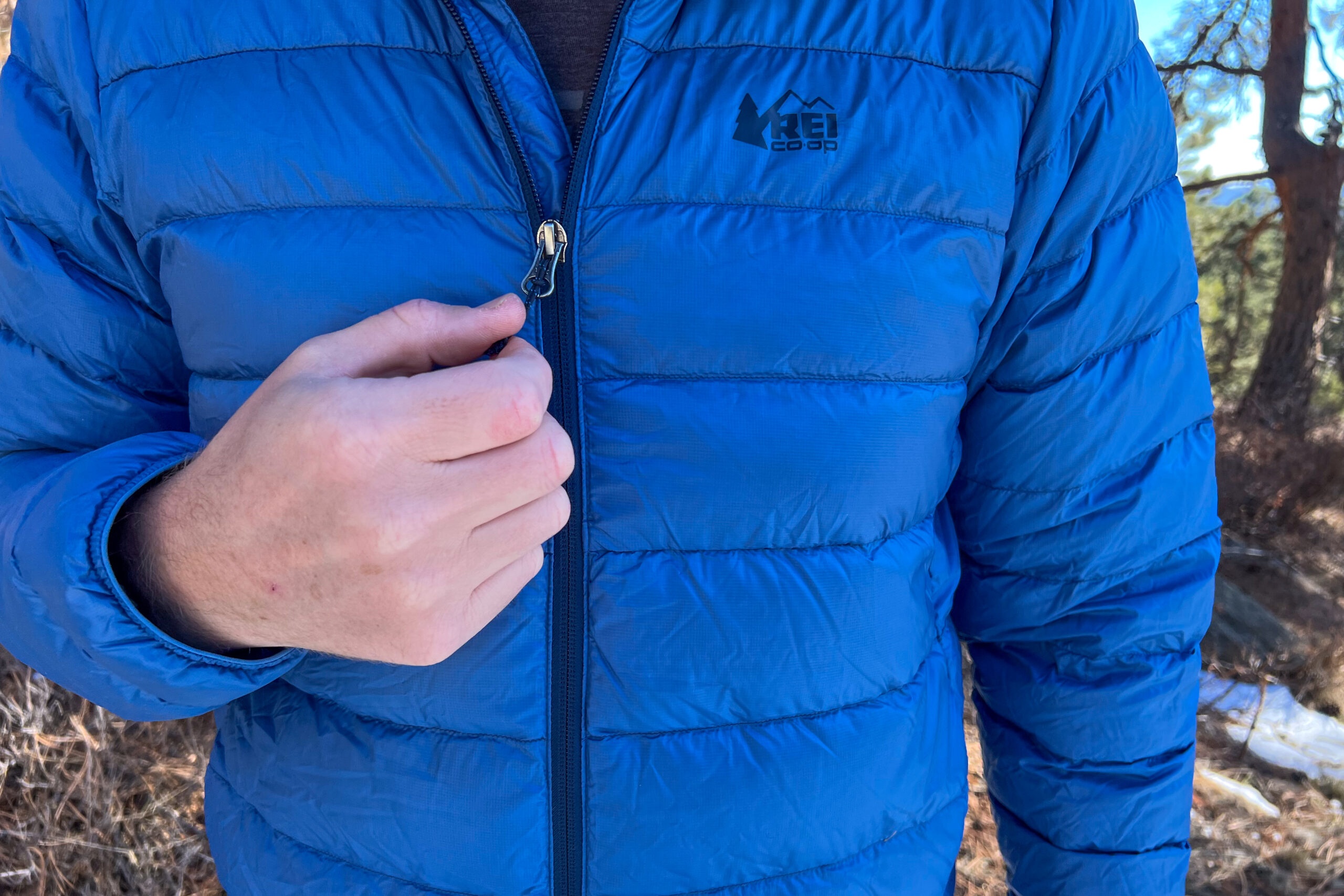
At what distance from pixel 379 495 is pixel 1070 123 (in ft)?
3.56

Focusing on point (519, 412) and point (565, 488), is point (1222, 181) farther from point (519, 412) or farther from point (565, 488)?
point (519, 412)

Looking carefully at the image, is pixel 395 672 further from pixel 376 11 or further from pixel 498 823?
pixel 376 11

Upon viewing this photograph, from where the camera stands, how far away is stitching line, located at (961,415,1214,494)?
1.31 m

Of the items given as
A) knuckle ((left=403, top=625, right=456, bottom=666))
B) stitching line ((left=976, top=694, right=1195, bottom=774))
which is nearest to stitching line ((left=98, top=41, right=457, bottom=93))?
knuckle ((left=403, top=625, right=456, bottom=666))

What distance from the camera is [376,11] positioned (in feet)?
3.63

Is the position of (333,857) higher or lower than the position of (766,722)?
lower

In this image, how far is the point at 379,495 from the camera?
2.76ft

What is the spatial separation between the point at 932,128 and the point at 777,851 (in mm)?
1068

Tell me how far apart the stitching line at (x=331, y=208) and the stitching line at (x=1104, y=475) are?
0.91 m

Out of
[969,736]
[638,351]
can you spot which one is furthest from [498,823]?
[969,736]

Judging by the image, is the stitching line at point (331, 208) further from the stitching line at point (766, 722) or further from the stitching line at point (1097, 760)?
the stitching line at point (1097, 760)

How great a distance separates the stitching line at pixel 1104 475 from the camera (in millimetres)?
1308

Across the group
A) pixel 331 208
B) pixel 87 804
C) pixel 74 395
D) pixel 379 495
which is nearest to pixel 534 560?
pixel 379 495

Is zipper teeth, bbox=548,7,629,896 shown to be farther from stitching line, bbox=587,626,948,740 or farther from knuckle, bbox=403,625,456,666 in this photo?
knuckle, bbox=403,625,456,666
